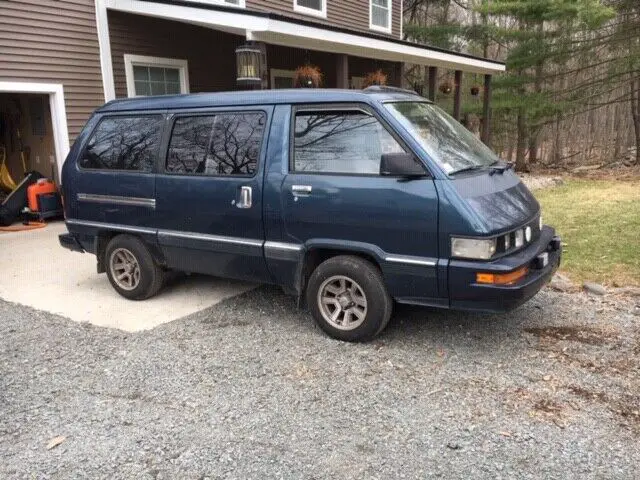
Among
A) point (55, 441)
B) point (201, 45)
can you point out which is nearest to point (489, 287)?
point (55, 441)

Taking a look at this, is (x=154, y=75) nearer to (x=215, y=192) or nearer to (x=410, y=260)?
(x=215, y=192)

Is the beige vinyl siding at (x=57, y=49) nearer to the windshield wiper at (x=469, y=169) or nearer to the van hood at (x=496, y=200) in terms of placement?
the windshield wiper at (x=469, y=169)

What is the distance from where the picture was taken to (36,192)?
30.1 ft

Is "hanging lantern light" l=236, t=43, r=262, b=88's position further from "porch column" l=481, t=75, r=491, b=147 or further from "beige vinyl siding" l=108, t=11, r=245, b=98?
"porch column" l=481, t=75, r=491, b=147

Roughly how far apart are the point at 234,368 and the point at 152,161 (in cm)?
211

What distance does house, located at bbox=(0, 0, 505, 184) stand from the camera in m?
8.23

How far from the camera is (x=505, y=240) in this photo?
3760 mm

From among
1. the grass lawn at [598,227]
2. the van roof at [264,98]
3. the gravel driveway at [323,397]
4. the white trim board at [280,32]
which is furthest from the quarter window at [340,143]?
the white trim board at [280,32]

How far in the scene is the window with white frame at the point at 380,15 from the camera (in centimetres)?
1547

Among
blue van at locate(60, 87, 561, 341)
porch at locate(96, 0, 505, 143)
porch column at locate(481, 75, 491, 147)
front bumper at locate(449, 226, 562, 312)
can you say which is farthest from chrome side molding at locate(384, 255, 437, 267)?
porch column at locate(481, 75, 491, 147)

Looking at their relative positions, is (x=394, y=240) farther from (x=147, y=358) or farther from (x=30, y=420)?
(x=30, y=420)

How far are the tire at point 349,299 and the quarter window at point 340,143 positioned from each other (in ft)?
2.29

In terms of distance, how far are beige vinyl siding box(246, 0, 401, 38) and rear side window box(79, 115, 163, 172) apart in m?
7.13

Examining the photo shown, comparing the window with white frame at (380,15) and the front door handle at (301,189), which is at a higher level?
the window with white frame at (380,15)
